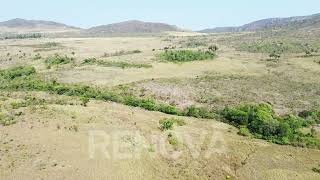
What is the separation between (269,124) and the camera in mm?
38281

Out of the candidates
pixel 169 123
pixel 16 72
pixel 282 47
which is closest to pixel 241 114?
pixel 169 123

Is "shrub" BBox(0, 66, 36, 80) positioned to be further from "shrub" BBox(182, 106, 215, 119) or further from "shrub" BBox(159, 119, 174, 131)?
"shrub" BBox(159, 119, 174, 131)

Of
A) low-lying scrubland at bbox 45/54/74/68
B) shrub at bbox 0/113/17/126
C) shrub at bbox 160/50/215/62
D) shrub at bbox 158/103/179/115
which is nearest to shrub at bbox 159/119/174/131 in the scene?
shrub at bbox 158/103/179/115

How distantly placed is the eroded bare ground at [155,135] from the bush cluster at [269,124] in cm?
107

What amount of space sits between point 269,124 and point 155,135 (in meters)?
8.72

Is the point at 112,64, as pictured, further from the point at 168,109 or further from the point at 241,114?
the point at 241,114

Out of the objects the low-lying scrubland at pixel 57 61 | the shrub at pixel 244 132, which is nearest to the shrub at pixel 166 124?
the shrub at pixel 244 132

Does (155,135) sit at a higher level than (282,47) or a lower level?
lower

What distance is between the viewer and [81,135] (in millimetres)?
35719

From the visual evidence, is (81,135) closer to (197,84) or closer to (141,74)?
(197,84)

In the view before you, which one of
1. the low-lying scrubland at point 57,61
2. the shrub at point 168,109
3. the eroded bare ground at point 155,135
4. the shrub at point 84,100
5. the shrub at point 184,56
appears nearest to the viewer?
the eroded bare ground at point 155,135

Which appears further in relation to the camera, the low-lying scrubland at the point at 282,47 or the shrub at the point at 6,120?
the low-lying scrubland at the point at 282,47

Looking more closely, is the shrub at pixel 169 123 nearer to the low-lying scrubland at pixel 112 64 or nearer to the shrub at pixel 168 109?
the shrub at pixel 168 109

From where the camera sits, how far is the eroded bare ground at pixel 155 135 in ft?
100
